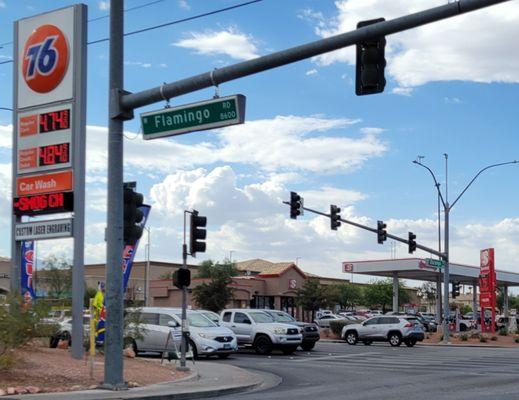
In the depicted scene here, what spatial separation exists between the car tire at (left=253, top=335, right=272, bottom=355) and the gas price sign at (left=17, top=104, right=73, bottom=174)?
12965 mm

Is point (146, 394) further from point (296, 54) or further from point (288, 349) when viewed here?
point (288, 349)

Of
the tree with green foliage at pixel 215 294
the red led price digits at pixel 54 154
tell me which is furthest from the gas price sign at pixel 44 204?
the tree with green foliage at pixel 215 294

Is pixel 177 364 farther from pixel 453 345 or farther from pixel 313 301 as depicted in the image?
pixel 313 301

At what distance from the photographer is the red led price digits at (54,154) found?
2045cm

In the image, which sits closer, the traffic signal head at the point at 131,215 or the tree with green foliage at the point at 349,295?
the traffic signal head at the point at 131,215

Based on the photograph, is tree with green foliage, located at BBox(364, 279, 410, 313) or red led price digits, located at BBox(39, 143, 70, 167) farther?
tree with green foliage, located at BBox(364, 279, 410, 313)

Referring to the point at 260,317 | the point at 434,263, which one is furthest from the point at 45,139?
the point at 434,263

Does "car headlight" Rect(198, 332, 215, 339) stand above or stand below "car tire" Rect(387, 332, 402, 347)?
above

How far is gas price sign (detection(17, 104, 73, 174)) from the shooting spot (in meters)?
20.5

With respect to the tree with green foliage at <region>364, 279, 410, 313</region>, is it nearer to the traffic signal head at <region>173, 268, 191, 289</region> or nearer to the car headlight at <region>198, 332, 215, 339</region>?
the car headlight at <region>198, 332, 215, 339</region>

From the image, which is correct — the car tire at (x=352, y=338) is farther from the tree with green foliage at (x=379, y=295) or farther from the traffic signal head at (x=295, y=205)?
the tree with green foliage at (x=379, y=295)

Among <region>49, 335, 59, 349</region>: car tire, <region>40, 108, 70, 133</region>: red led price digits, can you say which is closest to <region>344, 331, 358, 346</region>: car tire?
<region>49, 335, 59, 349</region>: car tire

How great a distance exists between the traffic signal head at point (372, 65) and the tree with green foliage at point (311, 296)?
5767cm

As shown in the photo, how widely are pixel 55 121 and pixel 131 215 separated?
22.0 feet
